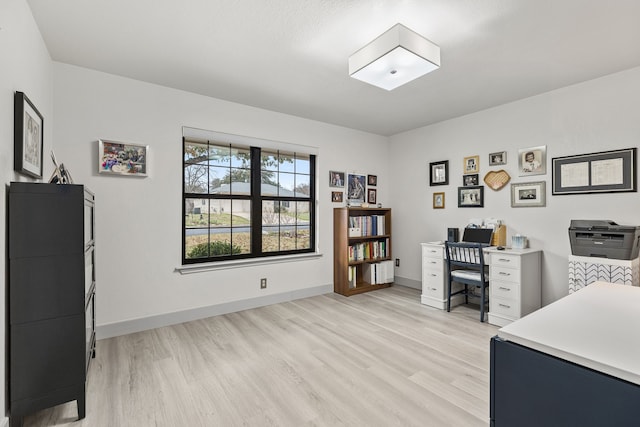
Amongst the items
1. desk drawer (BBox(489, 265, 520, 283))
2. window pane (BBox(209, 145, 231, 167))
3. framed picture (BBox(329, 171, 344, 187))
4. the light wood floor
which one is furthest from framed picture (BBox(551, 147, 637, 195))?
window pane (BBox(209, 145, 231, 167))

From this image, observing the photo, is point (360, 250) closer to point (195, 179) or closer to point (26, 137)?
point (195, 179)

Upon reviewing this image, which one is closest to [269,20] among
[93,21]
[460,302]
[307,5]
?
[307,5]

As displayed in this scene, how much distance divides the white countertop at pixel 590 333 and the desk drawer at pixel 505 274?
6.09 feet

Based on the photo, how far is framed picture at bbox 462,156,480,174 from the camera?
4070 mm

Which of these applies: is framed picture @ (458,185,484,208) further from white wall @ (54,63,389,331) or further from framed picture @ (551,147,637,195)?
white wall @ (54,63,389,331)

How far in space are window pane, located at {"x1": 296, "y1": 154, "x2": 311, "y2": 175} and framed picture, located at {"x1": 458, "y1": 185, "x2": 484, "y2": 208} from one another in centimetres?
215

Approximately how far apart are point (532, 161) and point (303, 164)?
283 centimetres

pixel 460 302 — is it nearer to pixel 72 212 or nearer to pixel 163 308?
pixel 163 308

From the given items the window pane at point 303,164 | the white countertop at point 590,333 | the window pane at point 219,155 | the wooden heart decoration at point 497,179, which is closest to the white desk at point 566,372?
the white countertop at point 590,333

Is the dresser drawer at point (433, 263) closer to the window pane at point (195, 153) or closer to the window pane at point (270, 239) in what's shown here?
the window pane at point (270, 239)

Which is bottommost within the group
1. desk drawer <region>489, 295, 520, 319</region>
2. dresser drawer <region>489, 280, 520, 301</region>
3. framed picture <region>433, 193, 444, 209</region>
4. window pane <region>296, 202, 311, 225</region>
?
desk drawer <region>489, 295, 520, 319</region>

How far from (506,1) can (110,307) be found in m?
4.00

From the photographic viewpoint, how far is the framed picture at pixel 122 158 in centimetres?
287

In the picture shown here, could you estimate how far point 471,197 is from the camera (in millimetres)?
4125
